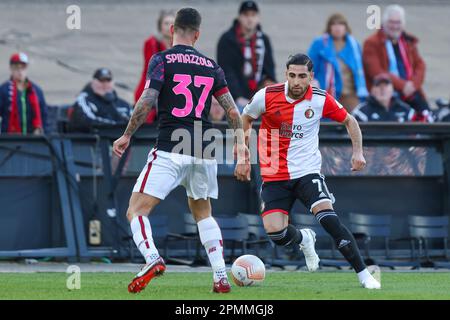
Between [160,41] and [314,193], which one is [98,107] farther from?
[314,193]

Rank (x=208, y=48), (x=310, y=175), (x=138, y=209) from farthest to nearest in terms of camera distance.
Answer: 1. (x=208, y=48)
2. (x=310, y=175)
3. (x=138, y=209)

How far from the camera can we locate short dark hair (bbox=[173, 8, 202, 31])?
1150 cm

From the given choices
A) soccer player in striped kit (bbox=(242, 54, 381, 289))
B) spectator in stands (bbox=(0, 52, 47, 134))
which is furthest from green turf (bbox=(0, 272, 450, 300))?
spectator in stands (bbox=(0, 52, 47, 134))

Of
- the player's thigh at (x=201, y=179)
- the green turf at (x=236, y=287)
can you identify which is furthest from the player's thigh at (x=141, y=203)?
the green turf at (x=236, y=287)

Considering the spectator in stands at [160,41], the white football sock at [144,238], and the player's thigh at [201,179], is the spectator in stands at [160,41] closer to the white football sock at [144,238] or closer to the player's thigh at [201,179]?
the player's thigh at [201,179]

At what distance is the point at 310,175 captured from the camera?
1277 cm

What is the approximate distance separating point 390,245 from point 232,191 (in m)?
2.20

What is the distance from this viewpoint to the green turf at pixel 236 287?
11.4 metres

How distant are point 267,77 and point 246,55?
472 millimetres

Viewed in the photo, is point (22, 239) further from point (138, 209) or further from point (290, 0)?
point (290, 0)

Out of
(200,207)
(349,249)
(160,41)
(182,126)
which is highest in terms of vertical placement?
(160,41)

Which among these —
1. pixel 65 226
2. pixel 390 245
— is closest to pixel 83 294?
pixel 65 226

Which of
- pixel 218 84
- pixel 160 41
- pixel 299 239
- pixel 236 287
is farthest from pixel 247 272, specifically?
pixel 160 41

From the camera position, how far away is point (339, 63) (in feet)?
62.4
